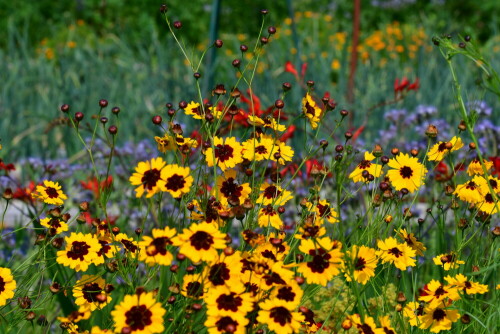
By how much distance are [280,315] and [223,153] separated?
20.8 inches

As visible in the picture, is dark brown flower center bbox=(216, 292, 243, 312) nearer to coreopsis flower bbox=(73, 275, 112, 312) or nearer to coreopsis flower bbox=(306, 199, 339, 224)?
coreopsis flower bbox=(73, 275, 112, 312)

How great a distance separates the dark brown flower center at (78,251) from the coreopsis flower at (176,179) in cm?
37

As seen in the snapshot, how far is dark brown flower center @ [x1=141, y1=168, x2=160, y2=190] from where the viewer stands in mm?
1611

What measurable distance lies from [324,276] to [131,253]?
582mm

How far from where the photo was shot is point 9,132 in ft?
15.9

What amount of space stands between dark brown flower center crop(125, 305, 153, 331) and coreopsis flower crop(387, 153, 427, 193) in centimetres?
74

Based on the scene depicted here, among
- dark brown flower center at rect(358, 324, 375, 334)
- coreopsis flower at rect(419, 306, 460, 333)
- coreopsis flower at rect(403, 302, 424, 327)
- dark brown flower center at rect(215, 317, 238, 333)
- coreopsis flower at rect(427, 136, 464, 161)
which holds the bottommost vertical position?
dark brown flower center at rect(215, 317, 238, 333)

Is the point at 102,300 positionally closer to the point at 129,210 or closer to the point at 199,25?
the point at 129,210

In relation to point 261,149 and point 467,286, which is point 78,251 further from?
point 467,286

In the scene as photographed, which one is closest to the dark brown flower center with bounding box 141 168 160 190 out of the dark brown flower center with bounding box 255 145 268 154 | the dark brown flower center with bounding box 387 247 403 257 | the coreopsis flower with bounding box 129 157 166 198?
the coreopsis flower with bounding box 129 157 166 198

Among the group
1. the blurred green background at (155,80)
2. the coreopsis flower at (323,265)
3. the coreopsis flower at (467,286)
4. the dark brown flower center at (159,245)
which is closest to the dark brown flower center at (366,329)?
the coreopsis flower at (323,265)

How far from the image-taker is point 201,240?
152 cm

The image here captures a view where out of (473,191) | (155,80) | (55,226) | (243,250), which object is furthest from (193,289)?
(155,80)

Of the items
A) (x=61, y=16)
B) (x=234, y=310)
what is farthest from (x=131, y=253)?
(x=61, y=16)
